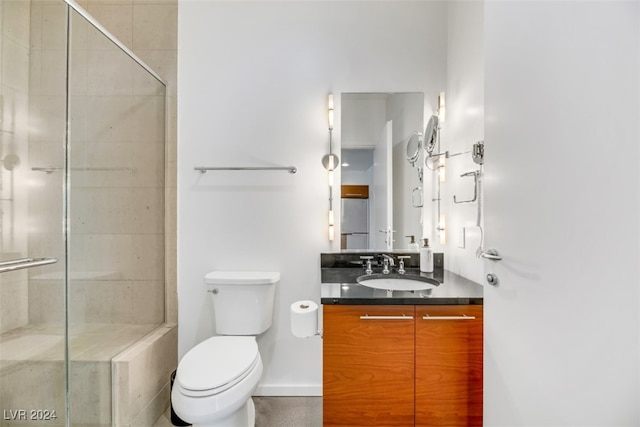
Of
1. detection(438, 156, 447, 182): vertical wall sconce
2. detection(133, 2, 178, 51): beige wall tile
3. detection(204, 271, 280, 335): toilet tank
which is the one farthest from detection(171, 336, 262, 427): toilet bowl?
detection(133, 2, 178, 51): beige wall tile

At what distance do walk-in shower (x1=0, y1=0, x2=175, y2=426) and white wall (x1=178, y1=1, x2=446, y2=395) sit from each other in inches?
15.2

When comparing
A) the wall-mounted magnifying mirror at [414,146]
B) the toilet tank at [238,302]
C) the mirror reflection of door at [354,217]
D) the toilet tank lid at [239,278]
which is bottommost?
the toilet tank at [238,302]

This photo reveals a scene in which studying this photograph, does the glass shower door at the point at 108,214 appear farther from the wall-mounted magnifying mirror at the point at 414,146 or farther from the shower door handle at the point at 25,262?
the wall-mounted magnifying mirror at the point at 414,146

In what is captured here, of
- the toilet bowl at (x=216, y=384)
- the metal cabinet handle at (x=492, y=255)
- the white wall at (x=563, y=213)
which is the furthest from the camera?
the toilet bowl at (x=216, y=384)

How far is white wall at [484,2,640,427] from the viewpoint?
0.70 m

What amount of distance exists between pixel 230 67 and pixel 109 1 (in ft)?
3.16

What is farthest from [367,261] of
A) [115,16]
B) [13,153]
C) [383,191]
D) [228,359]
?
[115,16]

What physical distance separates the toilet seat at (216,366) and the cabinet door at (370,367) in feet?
1.37

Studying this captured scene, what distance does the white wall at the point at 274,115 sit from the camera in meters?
1.92

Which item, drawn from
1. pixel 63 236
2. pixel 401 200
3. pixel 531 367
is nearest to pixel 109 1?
pixel 63 236

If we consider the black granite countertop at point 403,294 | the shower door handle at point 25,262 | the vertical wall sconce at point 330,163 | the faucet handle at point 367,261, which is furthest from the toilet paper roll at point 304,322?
the shower door handle at point 25,262

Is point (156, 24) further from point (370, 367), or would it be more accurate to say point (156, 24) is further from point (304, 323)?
point (370, 367)

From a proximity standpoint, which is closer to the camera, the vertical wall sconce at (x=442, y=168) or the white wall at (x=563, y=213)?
the white wall at (x=563, y=213)

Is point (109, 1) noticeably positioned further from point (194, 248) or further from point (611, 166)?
point (611, 166)
